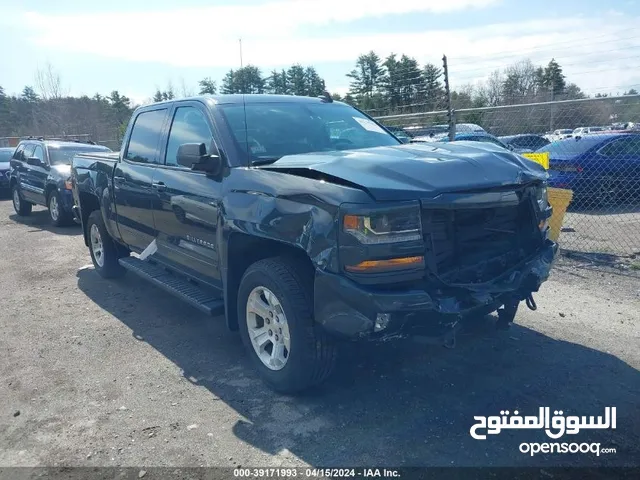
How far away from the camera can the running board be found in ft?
15.0

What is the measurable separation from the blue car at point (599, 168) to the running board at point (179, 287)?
25.9 feet

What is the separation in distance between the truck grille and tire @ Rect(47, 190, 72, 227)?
997 centimetres

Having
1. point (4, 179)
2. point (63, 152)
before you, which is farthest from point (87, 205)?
point (4, 179)

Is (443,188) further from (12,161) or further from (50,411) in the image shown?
(12,161)

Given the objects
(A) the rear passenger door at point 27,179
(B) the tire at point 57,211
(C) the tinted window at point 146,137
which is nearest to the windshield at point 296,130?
(C) the tinted window at point 146,137

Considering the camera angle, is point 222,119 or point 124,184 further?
point 124,184

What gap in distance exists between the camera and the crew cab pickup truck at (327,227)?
10.8 ft

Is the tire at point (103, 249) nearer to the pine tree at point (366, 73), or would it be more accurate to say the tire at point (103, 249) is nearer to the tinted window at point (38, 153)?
the tinted window at point (38, 153)

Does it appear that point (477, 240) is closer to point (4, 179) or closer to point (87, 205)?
point (87, 205)

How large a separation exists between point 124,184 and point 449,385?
12.7 ft

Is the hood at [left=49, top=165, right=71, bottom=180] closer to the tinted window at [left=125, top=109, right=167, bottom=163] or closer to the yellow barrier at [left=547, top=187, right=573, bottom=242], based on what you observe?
the tinted window at [left=125, top=109, right=167, bottom=163]

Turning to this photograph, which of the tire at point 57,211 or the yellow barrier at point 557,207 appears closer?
the yellow barrier at point 557,207

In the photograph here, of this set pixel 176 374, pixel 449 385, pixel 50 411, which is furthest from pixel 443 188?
pixel 50 411

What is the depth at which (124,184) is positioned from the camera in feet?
19.7
